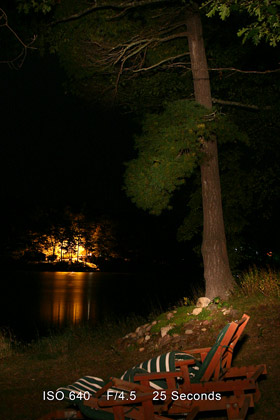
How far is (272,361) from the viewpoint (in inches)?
293

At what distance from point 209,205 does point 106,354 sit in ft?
13.0

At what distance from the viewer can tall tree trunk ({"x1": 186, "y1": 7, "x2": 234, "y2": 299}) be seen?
1111 cm

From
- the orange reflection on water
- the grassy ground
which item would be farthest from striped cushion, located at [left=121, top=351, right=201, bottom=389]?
the orange reflection on water

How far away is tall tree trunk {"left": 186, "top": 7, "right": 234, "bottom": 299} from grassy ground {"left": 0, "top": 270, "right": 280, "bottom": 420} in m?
0.70

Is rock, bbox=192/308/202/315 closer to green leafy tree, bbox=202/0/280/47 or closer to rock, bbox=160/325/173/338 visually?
rock, bbox=160/325/173/338

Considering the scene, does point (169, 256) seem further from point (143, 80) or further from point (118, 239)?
point (143, 80)

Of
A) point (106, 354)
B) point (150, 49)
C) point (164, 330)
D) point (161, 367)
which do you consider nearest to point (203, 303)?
point (164, 330)

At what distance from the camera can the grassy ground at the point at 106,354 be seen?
650cm

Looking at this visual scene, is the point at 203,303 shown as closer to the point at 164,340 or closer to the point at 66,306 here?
the point at 164,340

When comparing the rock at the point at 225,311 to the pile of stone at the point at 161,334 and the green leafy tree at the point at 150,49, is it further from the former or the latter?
the green leafy tree at the point at 150,49

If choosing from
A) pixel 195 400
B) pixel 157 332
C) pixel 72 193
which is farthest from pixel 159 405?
pixel 72 193

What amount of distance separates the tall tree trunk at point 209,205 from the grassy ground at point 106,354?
2.31 ft

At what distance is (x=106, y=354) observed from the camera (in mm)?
9352

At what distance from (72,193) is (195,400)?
209 feet
